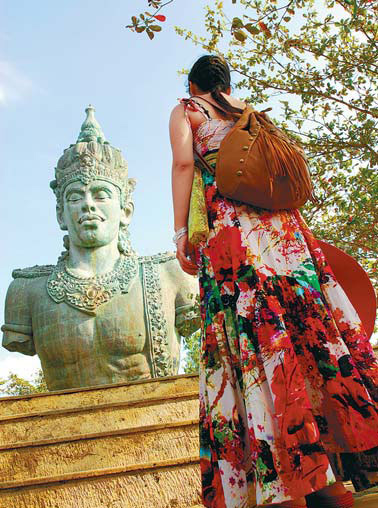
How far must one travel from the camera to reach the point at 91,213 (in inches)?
238

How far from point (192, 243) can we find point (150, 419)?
1877mm

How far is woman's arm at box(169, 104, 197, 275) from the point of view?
2246 millimetres

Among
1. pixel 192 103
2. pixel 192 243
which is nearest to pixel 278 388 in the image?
pixel 192 243

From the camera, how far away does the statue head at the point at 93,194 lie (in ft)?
19.9

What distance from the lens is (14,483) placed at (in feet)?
9.06

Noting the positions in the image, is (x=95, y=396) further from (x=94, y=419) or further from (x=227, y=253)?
(x=227, y=253)

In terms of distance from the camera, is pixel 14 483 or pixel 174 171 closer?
pixel 174 171

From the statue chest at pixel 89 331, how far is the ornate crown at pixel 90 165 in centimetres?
140

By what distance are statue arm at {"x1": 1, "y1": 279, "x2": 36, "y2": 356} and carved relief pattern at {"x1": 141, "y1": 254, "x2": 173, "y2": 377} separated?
127 cm

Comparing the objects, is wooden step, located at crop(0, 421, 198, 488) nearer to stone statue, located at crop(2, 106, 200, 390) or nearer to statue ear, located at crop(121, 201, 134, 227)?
stone statue, located at crop(2, 106, 200, 390)

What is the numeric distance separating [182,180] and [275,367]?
0.87 m

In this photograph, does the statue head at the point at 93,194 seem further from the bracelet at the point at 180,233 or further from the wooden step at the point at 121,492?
the bracelet at the point at 180,233

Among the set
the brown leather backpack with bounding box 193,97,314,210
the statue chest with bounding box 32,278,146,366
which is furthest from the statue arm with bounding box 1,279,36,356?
the brown leather backpack with bounding box 193,97,314,210

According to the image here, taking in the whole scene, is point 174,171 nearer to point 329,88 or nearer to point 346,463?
point 346,463
